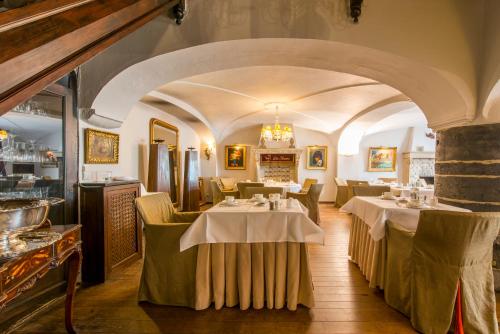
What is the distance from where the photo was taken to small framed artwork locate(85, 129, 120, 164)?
3123 mm

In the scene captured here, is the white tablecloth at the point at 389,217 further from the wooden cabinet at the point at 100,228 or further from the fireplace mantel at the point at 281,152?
the fireplace mantel at the point at 281,152

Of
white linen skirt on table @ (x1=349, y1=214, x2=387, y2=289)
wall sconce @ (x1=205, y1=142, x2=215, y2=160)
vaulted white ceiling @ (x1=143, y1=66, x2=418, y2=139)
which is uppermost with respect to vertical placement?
vaulted white ceiling @ (x1=143, y1=66, x2=418, y2=139)

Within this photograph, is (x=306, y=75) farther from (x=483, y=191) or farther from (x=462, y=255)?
(x=462, y=255)

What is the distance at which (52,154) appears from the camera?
2438 mm

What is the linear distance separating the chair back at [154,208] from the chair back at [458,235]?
242cm

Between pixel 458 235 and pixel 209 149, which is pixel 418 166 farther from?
pixel 458 235

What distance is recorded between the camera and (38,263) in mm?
1426

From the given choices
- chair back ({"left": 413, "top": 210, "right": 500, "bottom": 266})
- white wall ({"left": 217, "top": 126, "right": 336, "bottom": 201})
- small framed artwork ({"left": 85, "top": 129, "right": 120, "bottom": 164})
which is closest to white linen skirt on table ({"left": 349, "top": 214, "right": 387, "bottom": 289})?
chair back ({"left": 413, "top": 210, "right": 500, "bottom": 266})

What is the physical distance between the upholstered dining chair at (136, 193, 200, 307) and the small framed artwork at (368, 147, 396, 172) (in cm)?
867

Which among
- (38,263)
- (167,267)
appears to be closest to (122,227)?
(167,267)

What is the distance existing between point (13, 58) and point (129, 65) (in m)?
1.68

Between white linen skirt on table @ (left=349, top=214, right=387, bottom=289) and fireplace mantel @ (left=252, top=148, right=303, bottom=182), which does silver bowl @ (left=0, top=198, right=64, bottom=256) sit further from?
fireplace mantel @ (left=252, top=148, right=303, bottom=182)

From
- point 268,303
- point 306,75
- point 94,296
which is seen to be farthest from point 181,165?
point 268,303

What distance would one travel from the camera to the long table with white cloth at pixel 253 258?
7.14 ft
